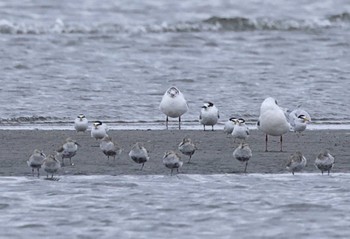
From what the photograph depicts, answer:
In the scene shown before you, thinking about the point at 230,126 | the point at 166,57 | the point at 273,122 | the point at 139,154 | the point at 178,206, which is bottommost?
the point at 178,206

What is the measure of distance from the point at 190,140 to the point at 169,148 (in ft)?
2.84

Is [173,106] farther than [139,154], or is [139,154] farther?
[173,106]

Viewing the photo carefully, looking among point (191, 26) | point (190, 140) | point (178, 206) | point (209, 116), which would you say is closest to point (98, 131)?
point (190, 140)

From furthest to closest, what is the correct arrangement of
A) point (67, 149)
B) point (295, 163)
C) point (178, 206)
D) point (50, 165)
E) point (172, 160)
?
point (67, 149) → point (295, 163) → point (172, 160) → point (50, 165) → point (178, 206)

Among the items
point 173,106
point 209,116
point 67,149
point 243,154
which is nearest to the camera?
point 243,154

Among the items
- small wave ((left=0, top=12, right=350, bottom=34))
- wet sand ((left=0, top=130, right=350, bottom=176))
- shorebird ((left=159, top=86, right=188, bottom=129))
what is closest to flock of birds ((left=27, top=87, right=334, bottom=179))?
shorebird ((left=159, top=86, right=188, bottom=129))

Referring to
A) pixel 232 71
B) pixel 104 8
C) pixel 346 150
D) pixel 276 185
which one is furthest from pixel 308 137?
pixel 104 8

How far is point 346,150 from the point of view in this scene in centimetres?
1694

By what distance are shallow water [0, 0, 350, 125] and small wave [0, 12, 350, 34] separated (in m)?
0.04

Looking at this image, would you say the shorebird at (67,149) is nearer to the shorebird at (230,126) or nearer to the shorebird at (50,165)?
the shorebird at (50,165)

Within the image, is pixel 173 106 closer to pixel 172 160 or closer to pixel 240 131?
pixel 240 131

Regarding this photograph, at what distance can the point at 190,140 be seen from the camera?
1614 centimetres

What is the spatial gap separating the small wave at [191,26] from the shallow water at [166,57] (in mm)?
43

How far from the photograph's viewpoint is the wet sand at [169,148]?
597 inches
